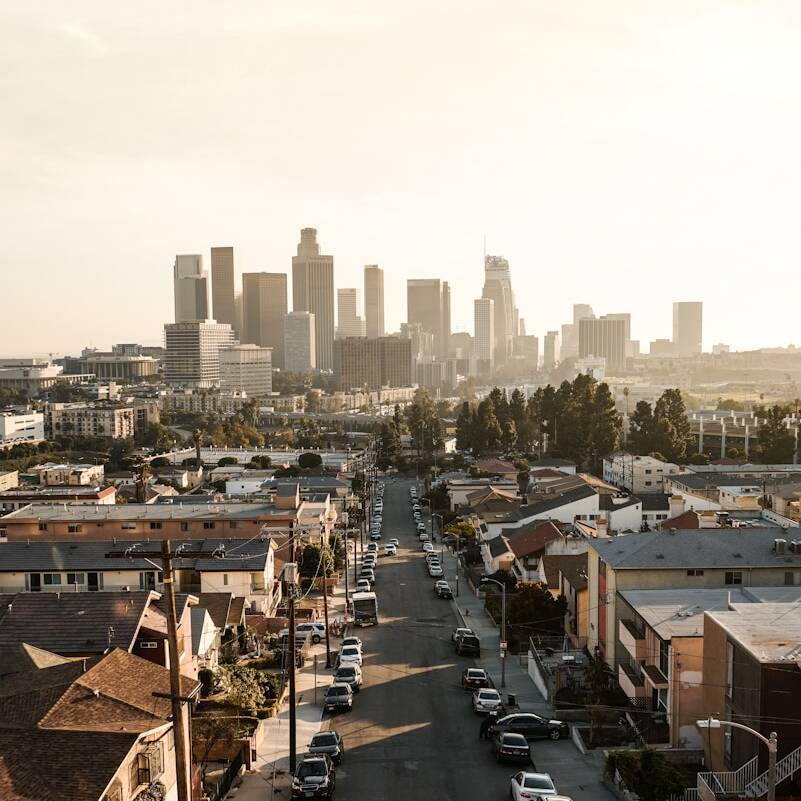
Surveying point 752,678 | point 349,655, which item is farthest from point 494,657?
point 752,678

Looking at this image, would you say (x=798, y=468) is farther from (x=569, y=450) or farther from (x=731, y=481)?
(x=569, y=450)

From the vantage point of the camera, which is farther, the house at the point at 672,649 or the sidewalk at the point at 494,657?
the sidewalk at the point at 494,657

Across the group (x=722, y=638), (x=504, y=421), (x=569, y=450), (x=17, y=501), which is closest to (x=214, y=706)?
(x=722, y=638)

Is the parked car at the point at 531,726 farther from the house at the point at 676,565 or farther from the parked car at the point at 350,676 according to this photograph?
the parked car at the point at 350,676

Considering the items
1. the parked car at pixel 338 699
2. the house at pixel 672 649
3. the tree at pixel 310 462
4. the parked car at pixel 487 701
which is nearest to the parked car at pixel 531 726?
the parked car at pixel 487 701

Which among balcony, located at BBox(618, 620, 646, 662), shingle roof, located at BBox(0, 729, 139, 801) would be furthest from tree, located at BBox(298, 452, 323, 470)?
shingle roof, located at BBox(0, 729, 139, 801)

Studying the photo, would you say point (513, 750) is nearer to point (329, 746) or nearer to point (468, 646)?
point (329, 746)
